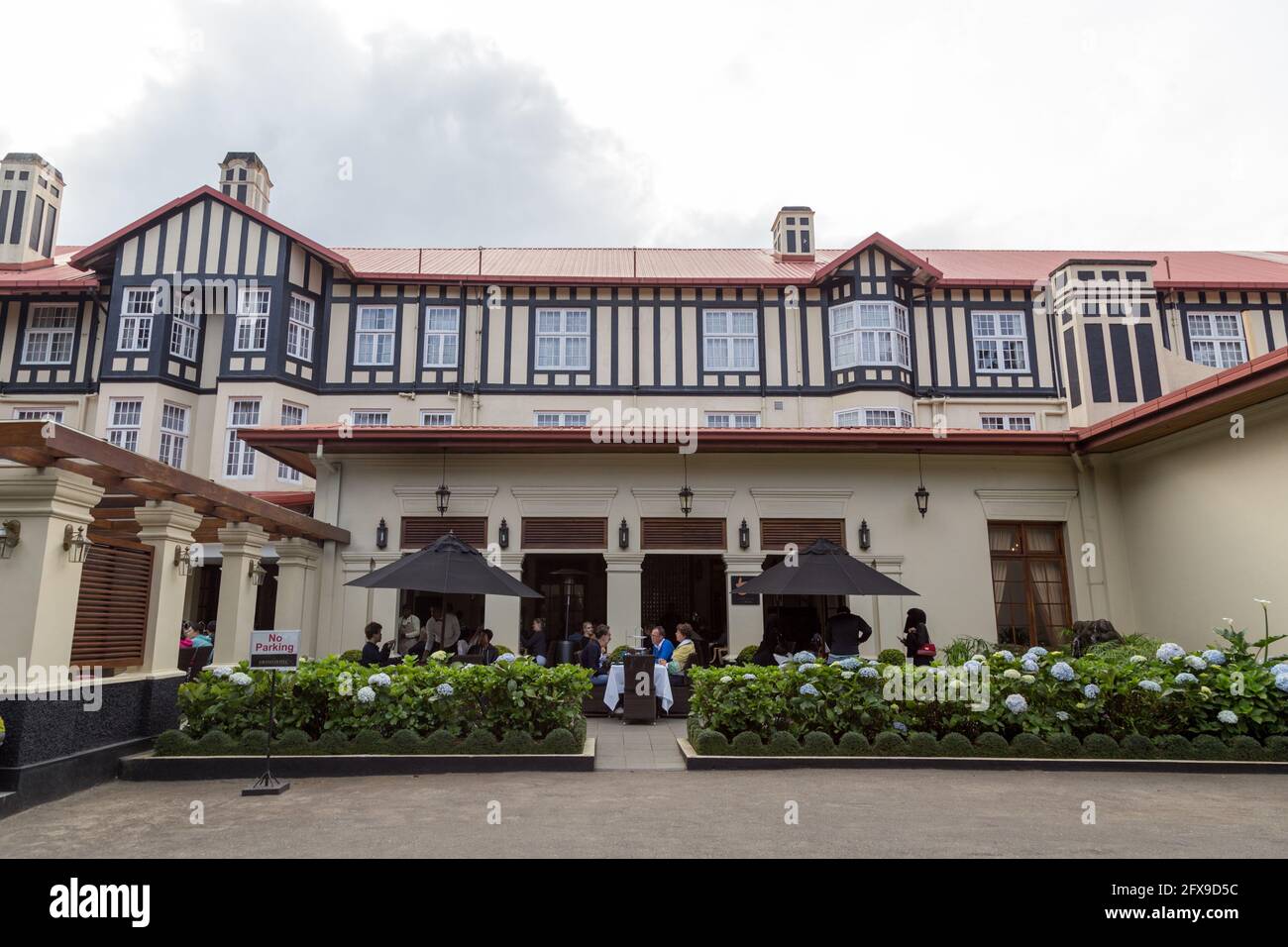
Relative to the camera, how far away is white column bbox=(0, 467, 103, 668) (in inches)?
242

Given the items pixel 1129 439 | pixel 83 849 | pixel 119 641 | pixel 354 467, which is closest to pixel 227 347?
pixel 354 467

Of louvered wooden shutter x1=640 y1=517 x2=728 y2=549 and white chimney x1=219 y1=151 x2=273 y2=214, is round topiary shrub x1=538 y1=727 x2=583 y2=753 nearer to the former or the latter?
louvered wooden shutter x1=640 y1=517 x2=728 y2=549

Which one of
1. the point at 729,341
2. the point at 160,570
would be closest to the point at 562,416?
the point at 729,341

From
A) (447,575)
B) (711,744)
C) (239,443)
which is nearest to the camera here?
(711,744)

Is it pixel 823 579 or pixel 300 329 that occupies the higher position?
pixel 300 329

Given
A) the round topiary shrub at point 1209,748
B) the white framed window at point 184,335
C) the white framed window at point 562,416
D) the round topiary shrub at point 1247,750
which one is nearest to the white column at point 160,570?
the round topiary shrub at point 1209,748

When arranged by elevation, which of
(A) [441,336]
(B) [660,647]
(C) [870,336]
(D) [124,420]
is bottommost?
(B) [660,647]

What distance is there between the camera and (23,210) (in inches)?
942

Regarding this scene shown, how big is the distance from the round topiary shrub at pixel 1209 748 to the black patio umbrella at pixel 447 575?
6.96 m

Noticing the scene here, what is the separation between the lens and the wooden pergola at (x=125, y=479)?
221 inches

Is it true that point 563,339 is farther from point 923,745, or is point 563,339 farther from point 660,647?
point 923,745

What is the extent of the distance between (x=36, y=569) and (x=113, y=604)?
4.15 ft
